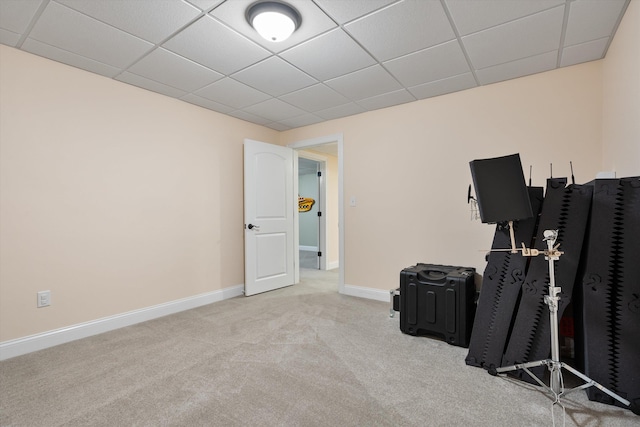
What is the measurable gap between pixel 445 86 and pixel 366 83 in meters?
0.84

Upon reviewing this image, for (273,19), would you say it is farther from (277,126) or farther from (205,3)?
(277,126)

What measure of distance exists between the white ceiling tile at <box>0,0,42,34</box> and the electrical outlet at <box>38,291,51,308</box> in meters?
2.03

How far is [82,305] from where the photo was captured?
272 centimetres

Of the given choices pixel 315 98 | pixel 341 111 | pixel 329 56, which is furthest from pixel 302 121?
pixel 329 56

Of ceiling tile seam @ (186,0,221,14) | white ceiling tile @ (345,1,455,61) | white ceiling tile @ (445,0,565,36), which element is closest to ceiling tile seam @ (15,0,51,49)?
ceiling tile seam @ (186,0,221,14)

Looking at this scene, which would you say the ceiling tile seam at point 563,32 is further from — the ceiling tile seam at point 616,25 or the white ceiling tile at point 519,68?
the ceiling tile seam at point 616,25

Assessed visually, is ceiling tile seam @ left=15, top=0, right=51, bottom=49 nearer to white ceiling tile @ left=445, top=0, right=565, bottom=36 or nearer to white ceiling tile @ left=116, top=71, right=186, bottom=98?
white ceiling tile @ left=116, top=71, right=186, bottom=98

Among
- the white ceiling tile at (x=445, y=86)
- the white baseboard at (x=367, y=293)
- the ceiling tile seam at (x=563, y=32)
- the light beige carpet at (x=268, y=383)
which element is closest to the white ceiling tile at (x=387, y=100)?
the white ceiling tile at (x=445, y=86)

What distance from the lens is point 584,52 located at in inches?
95.7

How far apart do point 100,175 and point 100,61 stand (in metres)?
1.01

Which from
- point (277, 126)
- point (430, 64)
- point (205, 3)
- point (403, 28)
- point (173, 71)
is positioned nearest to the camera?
point (205, 3)

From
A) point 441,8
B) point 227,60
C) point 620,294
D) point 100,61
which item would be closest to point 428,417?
point 620,294

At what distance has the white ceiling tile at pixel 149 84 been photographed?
9.37ft

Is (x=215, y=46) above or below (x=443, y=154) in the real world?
above
